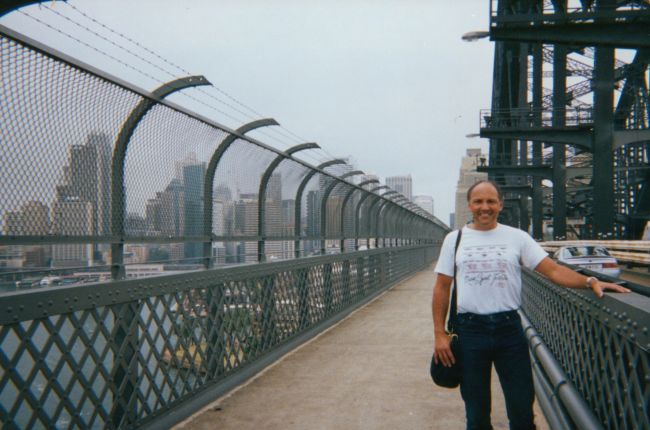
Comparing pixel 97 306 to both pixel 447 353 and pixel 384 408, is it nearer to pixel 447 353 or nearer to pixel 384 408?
pixel 447 353

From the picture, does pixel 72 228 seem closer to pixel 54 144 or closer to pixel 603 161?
pixel 54 144

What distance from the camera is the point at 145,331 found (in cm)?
441

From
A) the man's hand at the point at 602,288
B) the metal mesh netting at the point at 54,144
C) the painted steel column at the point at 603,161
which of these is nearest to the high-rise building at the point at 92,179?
the metal mesh netting at the point at 54,144

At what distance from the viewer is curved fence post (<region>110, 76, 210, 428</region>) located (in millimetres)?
4074

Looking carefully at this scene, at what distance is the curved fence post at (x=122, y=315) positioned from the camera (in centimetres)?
407

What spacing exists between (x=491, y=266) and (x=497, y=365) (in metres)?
0.50

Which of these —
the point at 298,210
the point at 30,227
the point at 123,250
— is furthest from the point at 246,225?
the point at 30,227

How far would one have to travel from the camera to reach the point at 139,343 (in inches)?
171

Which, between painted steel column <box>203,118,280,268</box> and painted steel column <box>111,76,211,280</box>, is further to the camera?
painted steel column <box>203,118,280,268</box>

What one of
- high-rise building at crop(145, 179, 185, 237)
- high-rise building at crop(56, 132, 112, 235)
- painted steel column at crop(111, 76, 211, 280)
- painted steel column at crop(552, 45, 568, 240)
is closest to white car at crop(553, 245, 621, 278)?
high-rise building at crop(145, 179, 185, 237)

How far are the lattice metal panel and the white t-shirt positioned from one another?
41 centimetres

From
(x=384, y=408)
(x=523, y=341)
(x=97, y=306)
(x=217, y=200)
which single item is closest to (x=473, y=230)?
(x=523, y=341)

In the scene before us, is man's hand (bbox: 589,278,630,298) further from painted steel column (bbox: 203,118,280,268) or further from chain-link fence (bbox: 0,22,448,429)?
painted steel column (bbox: 203,118,280,268)

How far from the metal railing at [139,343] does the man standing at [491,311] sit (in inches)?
81.6
